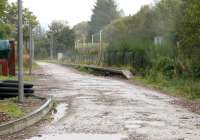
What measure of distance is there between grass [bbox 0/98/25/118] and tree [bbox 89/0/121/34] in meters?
118

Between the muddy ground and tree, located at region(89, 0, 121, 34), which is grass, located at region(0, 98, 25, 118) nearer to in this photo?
the muddy ground

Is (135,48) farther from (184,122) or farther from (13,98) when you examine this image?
(184,122)

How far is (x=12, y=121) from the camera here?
1220 centimetres

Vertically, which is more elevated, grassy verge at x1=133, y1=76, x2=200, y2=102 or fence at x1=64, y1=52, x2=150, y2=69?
fence at x1=64, y1=52, x2=150, y2=69

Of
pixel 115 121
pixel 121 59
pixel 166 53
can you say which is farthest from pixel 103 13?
pixel 115 121

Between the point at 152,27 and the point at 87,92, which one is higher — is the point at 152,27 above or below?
above

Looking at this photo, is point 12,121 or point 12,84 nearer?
point 12,121

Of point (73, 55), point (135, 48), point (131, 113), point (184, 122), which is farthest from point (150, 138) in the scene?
point (73, 55)

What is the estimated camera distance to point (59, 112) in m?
16.0

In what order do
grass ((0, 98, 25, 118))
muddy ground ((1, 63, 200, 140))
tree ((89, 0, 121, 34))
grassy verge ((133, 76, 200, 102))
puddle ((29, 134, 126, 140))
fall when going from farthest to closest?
tree ((89, 0, 121, 34)), grassy verge ((133, 76, 200, 102)), grass ((0, 98, 25, 118)), muddy ground ((1, 63, 200, 140)), puddle ((29, 134, 126, 140))

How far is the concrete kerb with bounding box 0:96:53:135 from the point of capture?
1165 cm

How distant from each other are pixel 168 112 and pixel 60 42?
352ft

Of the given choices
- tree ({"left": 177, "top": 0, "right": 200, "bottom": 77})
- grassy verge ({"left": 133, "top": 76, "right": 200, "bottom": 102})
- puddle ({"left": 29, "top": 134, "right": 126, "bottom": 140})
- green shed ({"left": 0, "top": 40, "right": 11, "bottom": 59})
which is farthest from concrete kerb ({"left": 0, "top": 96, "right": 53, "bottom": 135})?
green shed ({"left": 0, "top": 40, "right": 11, "bottom": 59})

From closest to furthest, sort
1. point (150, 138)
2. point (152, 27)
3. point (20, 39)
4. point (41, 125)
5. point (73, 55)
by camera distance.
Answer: point (150, 138), point (41, 125), point (20, 39), point (152, 27), point (73, 55)
